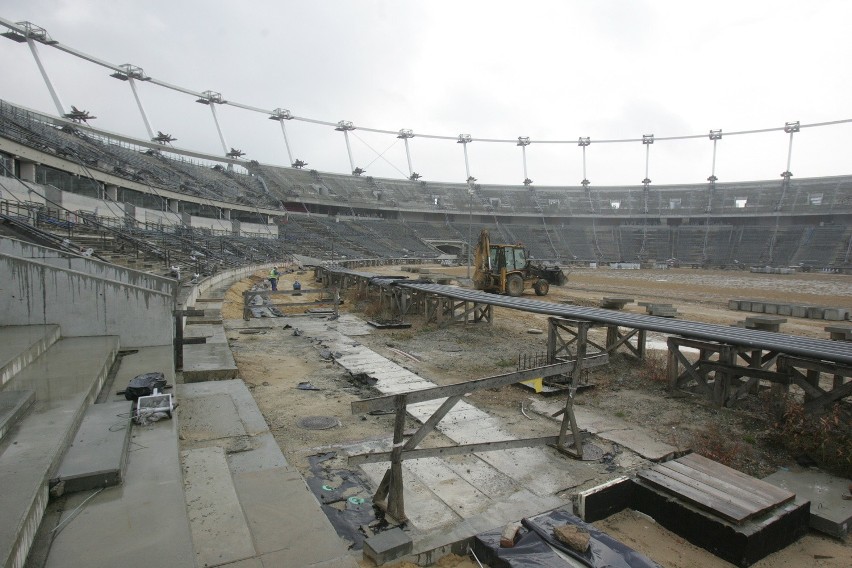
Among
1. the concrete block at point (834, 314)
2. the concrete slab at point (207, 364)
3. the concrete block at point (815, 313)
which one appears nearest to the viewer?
the concrete slab at point (207, 364)

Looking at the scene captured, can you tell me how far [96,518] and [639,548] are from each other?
183 inches

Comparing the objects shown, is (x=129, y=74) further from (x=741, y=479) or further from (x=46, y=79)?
(x=741, y=479)

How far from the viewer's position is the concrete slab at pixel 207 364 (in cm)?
826

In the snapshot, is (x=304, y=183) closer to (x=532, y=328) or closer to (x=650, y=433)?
(x=532, y=328)

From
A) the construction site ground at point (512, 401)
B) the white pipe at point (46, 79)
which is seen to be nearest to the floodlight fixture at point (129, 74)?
the white pipe at point (46, 79)

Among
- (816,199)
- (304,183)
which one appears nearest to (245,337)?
(304,183)

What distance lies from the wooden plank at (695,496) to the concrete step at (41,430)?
5449 mm

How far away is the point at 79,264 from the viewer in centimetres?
913

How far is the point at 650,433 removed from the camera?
7.58m

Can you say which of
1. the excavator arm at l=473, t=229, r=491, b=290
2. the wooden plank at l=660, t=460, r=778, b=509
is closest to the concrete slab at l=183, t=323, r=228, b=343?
the wooden plank at l=660, t=460, r=778, b=509

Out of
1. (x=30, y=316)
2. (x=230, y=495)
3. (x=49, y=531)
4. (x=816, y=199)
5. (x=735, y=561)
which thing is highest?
(x=816, y=199)

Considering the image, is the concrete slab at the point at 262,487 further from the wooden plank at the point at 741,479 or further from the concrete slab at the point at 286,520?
the wooden plank at the point at 741,479

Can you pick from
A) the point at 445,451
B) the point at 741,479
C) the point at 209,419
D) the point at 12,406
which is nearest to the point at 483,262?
the point at 209,419

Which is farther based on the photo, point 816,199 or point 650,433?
point 816,199
